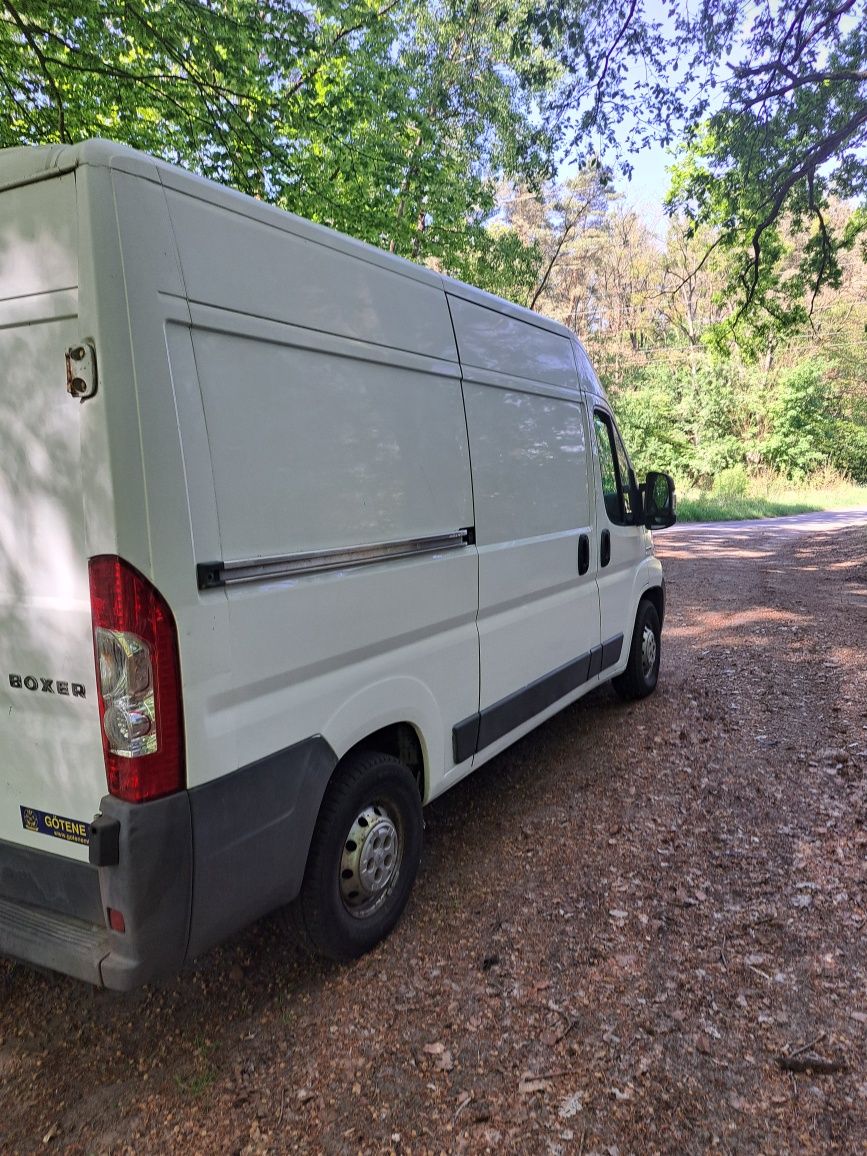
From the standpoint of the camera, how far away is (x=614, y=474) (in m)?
5.47

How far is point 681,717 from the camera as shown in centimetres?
581

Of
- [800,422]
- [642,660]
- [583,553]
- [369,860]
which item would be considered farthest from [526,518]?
[800,422]

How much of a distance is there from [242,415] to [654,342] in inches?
1636

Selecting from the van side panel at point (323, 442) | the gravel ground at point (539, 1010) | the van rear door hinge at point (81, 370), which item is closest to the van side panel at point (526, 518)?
the van side panel at point (323, 442)

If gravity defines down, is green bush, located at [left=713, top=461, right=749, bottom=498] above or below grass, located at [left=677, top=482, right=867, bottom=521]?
above

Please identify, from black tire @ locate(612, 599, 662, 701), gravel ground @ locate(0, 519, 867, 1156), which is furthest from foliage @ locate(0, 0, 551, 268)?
gravel ground @ locate(0, 519, 867, 1156)

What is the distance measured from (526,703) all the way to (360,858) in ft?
4.84

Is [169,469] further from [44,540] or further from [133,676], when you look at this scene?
[133,676]

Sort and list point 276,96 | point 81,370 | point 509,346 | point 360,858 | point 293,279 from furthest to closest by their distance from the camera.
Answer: point 276,96 → point 509,346 → point 360,858 → point 293,279 → point 81,370

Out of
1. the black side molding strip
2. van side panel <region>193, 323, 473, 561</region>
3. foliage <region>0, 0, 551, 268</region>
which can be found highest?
foliage <region>0, 0, 551, 268</region>

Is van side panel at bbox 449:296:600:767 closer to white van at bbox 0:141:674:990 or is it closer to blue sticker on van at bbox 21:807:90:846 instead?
white van at bbox 0:141:674:990

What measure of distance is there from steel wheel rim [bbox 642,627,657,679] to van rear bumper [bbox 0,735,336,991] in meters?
4.05

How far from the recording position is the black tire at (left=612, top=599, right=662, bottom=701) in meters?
5.90

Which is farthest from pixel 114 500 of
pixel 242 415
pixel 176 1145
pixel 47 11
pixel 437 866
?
pixel 47 11
